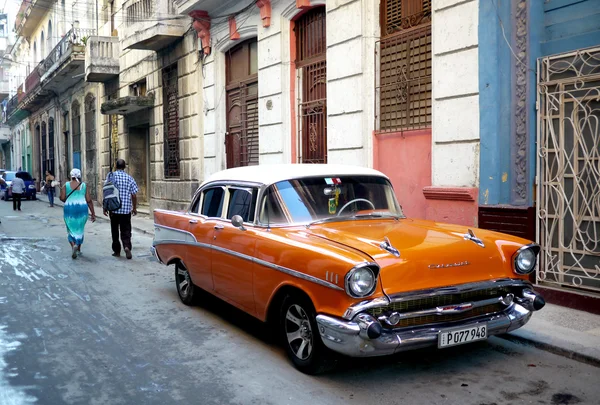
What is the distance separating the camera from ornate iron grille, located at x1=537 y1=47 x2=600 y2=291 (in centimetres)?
665

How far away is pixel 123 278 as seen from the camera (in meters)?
8.89

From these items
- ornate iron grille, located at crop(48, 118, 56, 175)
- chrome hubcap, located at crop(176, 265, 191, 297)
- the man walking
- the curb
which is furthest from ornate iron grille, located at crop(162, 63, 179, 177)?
ornate iron grille, located at crop(48, 118, 56, 175)

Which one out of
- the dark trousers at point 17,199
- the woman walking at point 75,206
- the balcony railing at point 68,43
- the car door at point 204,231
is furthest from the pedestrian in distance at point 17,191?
the car door at point 204,231

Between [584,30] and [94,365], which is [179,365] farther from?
[584,30]

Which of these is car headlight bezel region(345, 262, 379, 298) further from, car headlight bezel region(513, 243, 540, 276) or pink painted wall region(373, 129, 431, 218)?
pink painted wall region(373, 129, 431, 218)

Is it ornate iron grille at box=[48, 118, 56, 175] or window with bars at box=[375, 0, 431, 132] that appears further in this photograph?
ornate iron grille at box=[48, 118, 56, 175]

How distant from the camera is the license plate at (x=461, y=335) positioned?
14.1ft

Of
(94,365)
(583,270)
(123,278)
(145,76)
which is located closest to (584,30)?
(583,270)

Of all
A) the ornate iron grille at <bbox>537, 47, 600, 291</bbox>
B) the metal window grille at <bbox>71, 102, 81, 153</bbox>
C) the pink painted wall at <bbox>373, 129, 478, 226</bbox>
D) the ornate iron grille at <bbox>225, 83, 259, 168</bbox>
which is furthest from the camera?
the metal window grille at <bbox>71, 102, 81, 153</bbox>

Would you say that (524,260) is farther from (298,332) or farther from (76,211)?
(76,211)

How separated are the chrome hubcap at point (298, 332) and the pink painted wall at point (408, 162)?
14.7ft

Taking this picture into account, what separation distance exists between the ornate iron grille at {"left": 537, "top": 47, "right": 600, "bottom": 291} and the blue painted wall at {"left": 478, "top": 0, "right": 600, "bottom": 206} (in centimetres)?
14

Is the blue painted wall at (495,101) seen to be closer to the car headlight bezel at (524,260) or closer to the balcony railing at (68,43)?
the car headlight bezel at (524,260)

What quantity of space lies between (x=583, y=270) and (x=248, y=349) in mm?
3878
